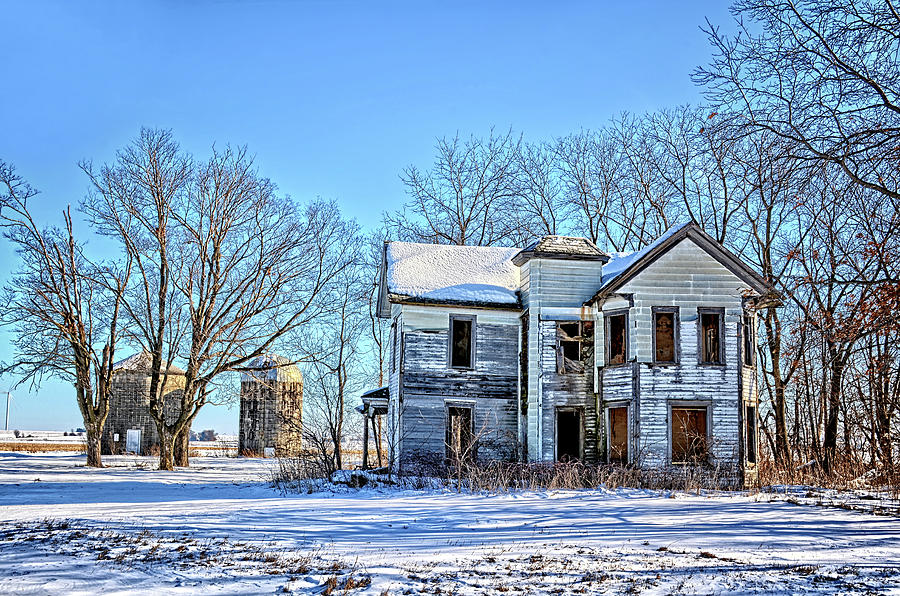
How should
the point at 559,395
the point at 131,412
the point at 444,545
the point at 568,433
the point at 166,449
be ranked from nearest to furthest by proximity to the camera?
→ the point at 444,545 → the point at 559,395 → the point at 568,433 → the point at 166,449 → the point at 131,412

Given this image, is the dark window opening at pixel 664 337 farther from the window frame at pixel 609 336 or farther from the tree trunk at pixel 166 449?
the tree trunk at pixel 166 449

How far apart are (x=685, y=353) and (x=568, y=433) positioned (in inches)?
187

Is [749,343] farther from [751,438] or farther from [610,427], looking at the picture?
[610,427]

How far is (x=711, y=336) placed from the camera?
2320 centimetres

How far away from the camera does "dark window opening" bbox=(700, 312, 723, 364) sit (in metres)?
22.9

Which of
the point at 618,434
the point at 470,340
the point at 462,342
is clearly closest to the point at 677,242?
the point at 618,434

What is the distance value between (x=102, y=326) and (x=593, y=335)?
19025 millimetres

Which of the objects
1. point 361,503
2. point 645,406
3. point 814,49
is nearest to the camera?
point 814,49

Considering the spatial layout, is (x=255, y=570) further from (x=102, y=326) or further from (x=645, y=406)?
(x=102, y=326)

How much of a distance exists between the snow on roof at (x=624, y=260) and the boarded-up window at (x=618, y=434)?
379 centimetres

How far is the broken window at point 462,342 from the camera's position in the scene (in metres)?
24.9

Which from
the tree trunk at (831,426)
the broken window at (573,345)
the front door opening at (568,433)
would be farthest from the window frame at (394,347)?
the tree trunk at (831,426)

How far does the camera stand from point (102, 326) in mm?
30609

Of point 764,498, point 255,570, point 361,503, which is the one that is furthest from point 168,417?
point 255,570
